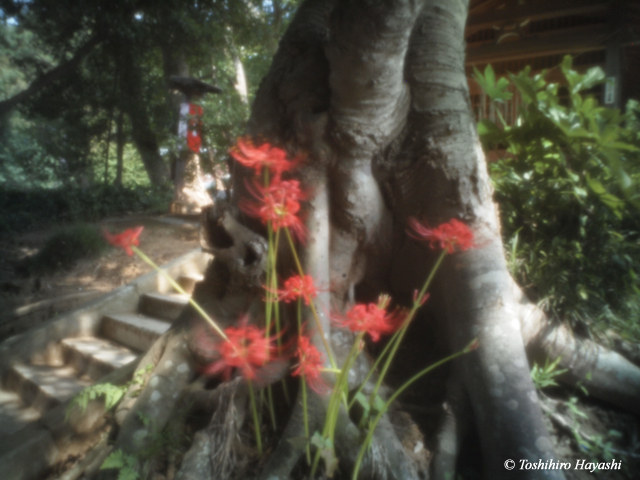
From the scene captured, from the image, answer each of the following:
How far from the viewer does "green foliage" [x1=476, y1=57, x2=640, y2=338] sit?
100.0 inches

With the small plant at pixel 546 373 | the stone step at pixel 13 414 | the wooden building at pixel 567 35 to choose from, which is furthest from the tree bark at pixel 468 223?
the stone step at pixel 13 414

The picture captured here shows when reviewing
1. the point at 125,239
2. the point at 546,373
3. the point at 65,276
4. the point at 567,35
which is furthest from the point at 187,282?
the point at 567,35

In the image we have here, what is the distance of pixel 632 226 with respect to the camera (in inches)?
114

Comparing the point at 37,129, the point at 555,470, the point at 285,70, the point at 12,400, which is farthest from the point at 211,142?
the point at 37,129

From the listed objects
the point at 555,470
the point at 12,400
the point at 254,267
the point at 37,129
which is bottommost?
the point at 12,400

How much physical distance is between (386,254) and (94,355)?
10.4 feet

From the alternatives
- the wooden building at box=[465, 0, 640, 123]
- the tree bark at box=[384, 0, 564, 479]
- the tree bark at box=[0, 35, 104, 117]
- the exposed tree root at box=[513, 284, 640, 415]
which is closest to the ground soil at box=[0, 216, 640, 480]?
the exposed tree root at box=[513, 284, 640, 415]

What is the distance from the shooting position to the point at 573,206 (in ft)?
9.12

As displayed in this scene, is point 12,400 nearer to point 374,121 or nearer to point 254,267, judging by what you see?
point 254,267

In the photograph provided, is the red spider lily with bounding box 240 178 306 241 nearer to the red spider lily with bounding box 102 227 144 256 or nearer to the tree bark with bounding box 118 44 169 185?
the red spider lily with bounding box 102 227 144 256

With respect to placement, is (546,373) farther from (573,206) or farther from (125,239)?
(125,239)

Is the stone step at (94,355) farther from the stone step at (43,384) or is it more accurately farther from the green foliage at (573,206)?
the green foliage at (573,206)

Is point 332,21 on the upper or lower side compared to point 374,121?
upper

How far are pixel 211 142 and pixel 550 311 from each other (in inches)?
207
